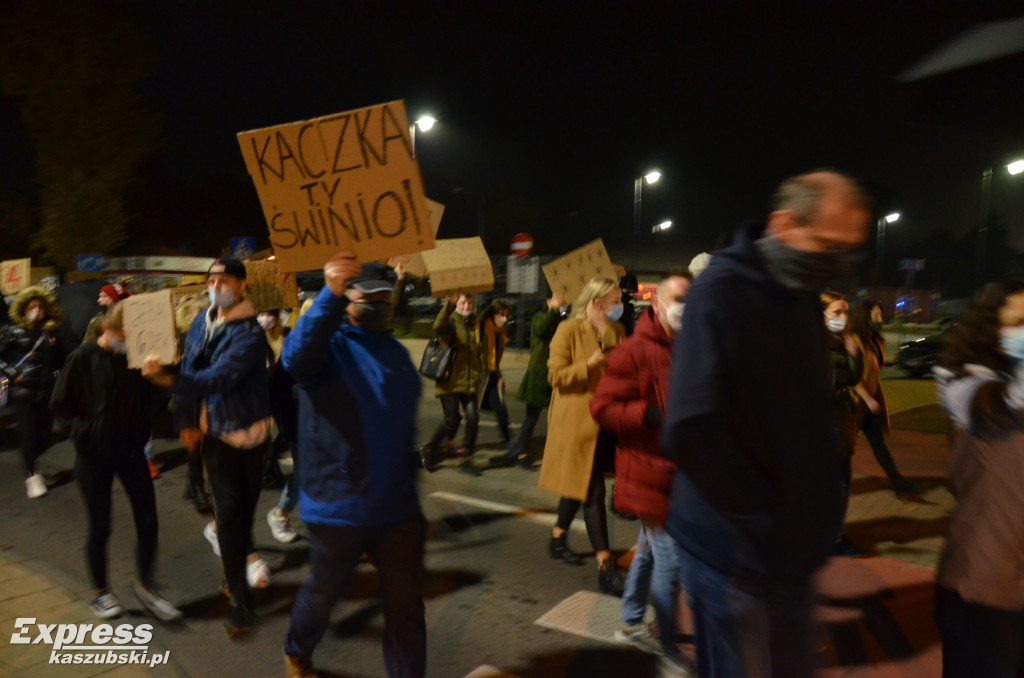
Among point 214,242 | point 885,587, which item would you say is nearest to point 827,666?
point 885,587

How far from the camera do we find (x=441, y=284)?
19.0 feet

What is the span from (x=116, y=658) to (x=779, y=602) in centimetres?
331

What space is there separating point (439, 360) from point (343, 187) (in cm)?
459

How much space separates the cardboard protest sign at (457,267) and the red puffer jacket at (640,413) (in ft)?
7.58

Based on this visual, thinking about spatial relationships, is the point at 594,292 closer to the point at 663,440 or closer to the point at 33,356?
the point at 663,440

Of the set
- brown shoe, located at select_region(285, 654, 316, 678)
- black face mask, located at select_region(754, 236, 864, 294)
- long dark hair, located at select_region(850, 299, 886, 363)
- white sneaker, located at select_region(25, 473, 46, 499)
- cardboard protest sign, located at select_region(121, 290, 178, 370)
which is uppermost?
black face mask, located at select_region(754, 236, 864, 294)

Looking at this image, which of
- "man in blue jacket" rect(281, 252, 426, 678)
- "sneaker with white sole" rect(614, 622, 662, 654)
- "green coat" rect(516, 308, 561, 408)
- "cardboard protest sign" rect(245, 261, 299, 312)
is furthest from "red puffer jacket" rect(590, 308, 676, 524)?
"green coat" rect(516, 308, 561, 408)

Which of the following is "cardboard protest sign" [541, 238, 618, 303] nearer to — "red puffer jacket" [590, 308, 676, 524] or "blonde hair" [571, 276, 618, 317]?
"blonde hair" [571, 276, 618, 317]

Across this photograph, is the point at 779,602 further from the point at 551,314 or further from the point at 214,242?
the point at 214,242

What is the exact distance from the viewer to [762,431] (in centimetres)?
193

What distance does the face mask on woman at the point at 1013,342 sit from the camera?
8.58ft

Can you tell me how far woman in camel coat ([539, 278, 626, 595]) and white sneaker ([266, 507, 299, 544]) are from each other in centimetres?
202

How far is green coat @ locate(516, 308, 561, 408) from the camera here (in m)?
7.69

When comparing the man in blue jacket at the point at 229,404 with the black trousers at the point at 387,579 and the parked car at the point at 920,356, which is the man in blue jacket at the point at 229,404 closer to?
the black trousers at the point at 387,579
